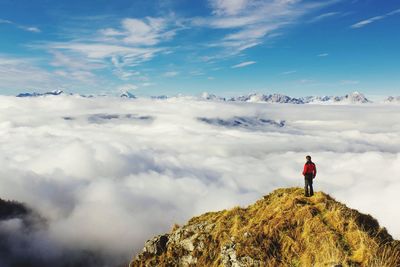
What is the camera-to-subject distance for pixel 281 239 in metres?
24.5

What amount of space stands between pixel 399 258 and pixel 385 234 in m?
5.66

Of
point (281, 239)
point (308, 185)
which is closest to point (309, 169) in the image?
point (308, 185)

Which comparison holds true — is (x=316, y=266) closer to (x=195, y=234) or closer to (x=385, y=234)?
(x=385, y=234)

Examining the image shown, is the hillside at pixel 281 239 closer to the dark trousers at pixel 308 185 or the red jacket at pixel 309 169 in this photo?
the dark trousers at pixel 308 185

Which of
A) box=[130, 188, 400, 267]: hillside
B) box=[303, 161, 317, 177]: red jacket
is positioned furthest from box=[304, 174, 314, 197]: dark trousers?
box=[130, 188, 400, 267]: hillside

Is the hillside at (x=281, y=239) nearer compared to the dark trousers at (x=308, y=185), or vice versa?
the hillside at (x=281, y=239)

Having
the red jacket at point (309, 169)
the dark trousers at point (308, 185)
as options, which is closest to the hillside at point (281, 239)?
the dark trousers at point (308, 185)

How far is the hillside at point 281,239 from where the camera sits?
20.5m

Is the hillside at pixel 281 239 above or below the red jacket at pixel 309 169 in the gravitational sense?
below

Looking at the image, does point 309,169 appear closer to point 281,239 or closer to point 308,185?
point 308,185

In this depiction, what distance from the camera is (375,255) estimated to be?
18.6 meters

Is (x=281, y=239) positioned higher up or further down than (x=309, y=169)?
further down

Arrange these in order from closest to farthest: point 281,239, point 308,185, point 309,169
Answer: point 281,239, point 308,185, point 309,169

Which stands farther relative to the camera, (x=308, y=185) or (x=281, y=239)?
(x=308, y=185)
